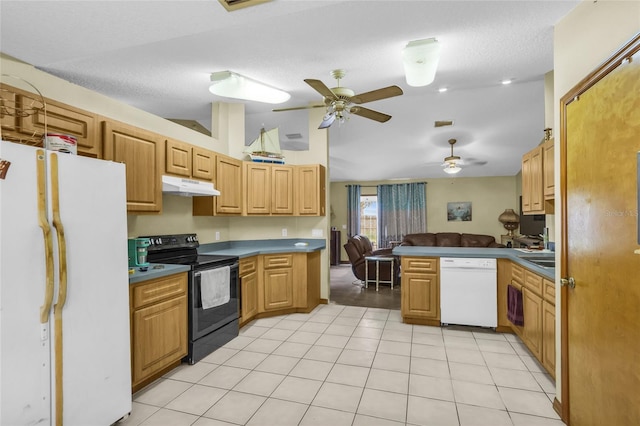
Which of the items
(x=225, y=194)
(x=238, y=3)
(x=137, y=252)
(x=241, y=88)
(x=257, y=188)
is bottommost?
(x=137, y=252)

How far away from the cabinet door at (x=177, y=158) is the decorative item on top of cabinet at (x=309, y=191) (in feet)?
5.11

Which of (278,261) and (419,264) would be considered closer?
(419,264)

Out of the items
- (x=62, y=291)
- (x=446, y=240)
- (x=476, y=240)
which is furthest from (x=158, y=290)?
(x=476, y=240)

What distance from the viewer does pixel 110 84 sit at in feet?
11.2

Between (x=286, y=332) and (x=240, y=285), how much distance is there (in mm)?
732

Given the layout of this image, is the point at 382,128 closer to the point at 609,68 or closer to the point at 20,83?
the point at 609,68

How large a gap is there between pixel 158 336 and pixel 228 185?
1.93 m

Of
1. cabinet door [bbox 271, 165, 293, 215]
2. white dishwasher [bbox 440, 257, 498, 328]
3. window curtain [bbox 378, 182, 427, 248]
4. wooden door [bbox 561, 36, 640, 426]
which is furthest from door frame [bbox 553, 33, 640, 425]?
window curtain [bbox 378, 182, 427, 248]

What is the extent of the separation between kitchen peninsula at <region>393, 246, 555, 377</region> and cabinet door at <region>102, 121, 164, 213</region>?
2694mm

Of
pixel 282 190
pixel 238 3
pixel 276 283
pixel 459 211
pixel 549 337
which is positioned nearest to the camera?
pixel 238 3

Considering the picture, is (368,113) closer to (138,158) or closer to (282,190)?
(282,190)

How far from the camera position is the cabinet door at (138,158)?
246 cm

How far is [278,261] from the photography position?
4.00 metres

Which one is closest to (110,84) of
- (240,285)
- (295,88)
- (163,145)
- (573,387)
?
(163,145)
